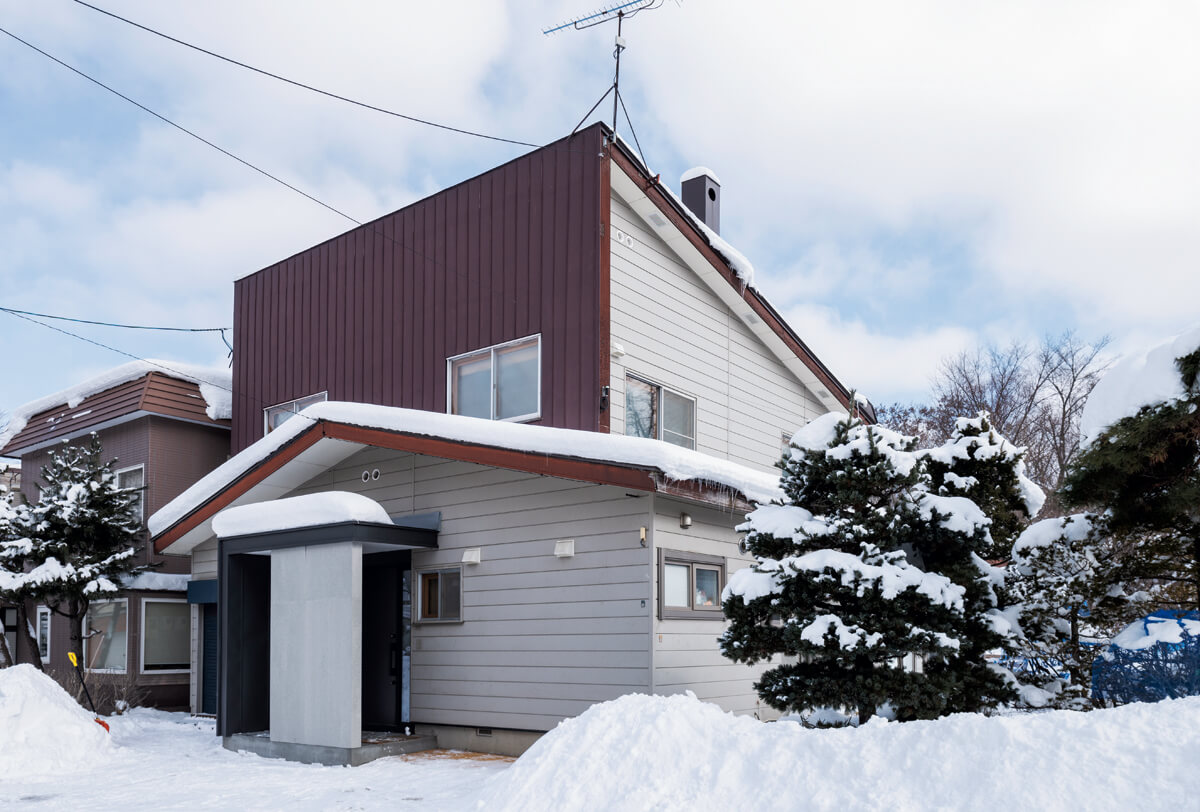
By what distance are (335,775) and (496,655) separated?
6.54ft

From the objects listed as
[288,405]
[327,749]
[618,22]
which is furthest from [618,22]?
[327,749]

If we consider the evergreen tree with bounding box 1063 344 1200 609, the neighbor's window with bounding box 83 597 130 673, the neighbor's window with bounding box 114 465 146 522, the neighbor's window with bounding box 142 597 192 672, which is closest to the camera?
the evergreen tree with bounding box 1063 344 1200 609

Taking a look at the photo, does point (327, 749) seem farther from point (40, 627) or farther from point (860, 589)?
point (40, 627)

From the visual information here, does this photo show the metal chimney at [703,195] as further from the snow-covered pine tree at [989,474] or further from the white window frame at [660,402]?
the snow-covered pine tree at [989,474]

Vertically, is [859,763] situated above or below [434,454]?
below

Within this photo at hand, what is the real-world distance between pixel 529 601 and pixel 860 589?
3867mm

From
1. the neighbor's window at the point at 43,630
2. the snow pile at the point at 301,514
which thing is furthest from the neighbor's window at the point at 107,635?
the snow pile at the point at 301,514

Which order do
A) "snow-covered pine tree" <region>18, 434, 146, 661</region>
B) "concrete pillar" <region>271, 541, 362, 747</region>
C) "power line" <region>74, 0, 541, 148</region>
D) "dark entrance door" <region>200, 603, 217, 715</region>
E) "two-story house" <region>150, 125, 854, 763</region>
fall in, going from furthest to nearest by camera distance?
"dark entrance door" <region>200, 603, 217, 715</region> → "snow-covered pine tree" <region>18, 434, 146, 661</region> → "power line" <region>74, 0, 541, 148</region> → "concrete pillar" <region>271, 541, 362, 747</region> → "two-story house" <region>150, 125, 854, 763</region>

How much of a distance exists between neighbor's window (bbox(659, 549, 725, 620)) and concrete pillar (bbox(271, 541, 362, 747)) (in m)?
3.19

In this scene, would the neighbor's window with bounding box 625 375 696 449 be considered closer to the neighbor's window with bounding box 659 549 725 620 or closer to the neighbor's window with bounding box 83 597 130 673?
the neighbor's window with bounding box 659 549 725 620

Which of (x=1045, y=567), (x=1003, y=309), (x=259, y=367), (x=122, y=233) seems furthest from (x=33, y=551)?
(x=1003, y=309)

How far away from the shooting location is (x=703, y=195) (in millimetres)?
15695

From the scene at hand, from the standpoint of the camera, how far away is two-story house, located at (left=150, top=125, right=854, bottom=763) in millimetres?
9672

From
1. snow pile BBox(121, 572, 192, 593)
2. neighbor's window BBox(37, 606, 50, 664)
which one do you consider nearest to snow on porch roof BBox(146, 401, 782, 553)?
snow pile BBox(121, 572, 192, 593)
